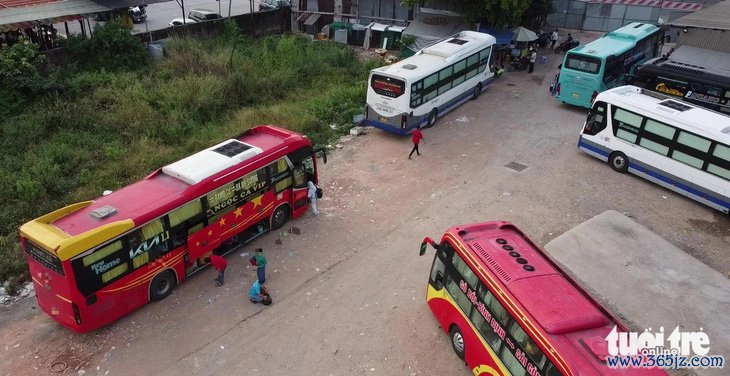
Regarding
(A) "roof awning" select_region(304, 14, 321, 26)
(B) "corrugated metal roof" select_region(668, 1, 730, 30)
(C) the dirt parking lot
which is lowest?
(C) the dirt parking lot

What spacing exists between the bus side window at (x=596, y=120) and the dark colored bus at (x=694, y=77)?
346cm

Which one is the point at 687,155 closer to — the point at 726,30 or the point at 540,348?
the point at 726,30

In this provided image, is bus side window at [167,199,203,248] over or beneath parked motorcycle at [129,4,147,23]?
beneath

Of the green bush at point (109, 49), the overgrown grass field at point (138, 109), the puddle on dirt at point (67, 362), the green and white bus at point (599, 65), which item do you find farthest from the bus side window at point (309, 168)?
the green and white bus at point (599, 65)

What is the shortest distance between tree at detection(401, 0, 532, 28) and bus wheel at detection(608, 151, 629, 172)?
385 inches

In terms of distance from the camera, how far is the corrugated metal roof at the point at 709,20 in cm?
1972

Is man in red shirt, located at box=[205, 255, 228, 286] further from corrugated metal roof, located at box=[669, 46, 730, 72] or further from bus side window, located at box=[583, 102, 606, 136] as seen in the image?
corrugated metal roof, located at box=[669, 46, 730, 72]

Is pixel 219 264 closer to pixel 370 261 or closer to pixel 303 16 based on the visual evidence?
pixel 370 261

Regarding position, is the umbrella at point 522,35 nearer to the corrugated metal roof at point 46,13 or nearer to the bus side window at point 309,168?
the bus side window at point 309,168

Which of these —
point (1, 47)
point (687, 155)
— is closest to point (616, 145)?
point (687, 155)

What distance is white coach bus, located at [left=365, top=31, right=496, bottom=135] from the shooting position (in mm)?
17844

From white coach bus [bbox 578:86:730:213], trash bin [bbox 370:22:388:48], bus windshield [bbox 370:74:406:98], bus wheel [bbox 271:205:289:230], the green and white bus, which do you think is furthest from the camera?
trash bin [bbox 370:22:388:48]

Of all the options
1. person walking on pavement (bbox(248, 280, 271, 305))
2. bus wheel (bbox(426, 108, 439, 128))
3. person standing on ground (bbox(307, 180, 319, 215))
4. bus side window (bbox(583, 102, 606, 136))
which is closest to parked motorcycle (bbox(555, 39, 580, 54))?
bus wheel (bbox(426, 108, 439, 128))

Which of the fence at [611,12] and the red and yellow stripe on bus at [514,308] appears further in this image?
the fence at [611,12]
